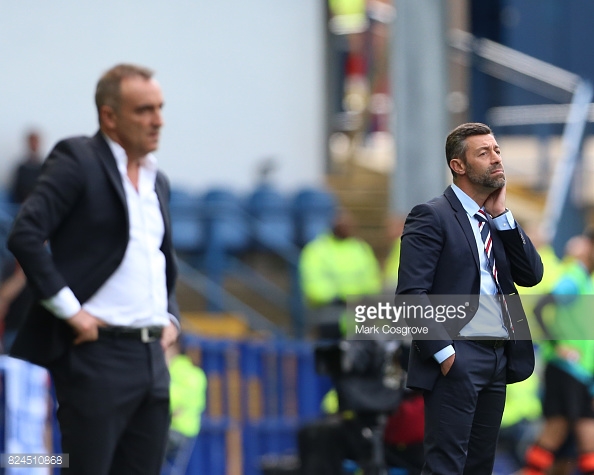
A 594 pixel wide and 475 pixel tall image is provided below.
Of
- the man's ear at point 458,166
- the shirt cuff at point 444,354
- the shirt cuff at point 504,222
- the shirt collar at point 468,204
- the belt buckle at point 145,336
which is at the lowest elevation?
the shirt cuff at point 444,354

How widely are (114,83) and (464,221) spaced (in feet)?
4.82

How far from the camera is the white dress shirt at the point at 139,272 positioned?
487cm

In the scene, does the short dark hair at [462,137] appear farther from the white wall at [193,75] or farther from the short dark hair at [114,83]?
the white wall at [193,75]

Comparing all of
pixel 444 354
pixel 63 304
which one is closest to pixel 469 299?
pixel 444 354

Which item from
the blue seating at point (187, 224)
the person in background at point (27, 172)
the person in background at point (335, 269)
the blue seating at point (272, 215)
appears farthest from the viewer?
the blue seating at point (272, 215)

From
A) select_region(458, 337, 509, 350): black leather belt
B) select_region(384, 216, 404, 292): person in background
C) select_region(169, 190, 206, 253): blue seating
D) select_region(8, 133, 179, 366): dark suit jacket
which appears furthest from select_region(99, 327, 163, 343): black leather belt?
select_region(169, 190, 206, 253): blue seating

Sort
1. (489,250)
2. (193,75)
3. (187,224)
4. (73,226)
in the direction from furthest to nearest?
(193,75), (187,224), (489,250), (73,226)

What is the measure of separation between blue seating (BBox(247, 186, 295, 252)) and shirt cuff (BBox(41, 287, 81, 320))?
371 inches

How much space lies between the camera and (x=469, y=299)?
4.88 m

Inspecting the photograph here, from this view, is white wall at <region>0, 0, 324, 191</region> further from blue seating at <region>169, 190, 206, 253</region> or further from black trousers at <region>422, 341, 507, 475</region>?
black trousers at <region>422, 341, 507, 475</region>

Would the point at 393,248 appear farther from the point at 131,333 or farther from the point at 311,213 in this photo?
the point at 131,333

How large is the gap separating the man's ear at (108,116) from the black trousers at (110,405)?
0.85m

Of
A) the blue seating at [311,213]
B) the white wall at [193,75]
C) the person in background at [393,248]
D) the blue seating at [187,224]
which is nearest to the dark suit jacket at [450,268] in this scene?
the person in background at [393,248]

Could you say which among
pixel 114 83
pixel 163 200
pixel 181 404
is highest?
pixel 114 83
